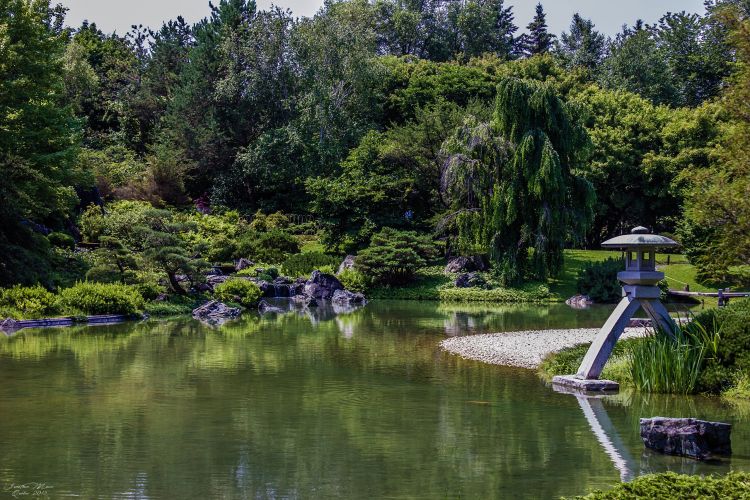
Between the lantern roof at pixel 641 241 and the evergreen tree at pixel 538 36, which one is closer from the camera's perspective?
the lantern roof at pixel 641 241

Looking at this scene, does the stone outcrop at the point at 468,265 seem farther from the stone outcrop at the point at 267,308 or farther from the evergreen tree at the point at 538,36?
the evergreen tree at the point at 538,36

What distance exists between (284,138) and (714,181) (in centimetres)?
3566

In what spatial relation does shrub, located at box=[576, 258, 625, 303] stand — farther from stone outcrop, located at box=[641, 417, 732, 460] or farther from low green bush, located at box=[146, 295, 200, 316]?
stone outcrop, located at box=[641, 417, 732, 460]

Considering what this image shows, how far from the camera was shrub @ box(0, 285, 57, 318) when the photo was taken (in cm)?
2433

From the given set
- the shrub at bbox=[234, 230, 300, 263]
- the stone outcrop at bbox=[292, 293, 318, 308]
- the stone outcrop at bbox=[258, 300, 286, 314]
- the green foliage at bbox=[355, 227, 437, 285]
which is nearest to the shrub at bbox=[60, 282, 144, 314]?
the stone outcrop at bbox=[258, 300, 286, 314]

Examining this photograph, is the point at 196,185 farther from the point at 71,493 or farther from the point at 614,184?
the point at 71,493

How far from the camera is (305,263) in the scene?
38.9 m

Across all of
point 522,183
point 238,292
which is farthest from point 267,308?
point 522,183

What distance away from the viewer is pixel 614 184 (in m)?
47.7

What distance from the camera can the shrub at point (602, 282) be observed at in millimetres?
34062

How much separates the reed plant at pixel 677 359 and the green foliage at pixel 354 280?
23325 millimetres

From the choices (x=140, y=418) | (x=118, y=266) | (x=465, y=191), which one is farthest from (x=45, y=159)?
(x=140, y=418)
